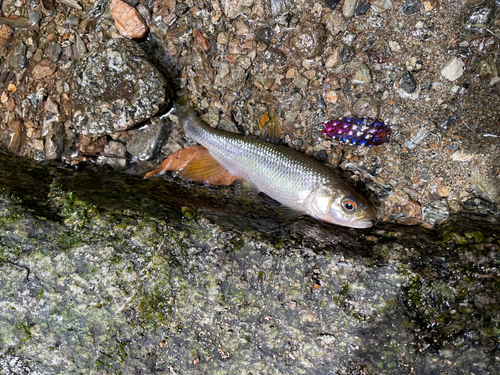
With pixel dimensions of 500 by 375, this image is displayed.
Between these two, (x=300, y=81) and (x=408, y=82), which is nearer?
(x=408, y=82)

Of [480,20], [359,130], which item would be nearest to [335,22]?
[359,130]

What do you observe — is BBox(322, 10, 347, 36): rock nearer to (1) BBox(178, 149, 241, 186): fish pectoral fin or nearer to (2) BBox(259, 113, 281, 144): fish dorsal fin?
(2) BBox(259, 113, 281, 144): fish dorsal fin

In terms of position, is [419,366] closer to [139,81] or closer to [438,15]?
[438,15]

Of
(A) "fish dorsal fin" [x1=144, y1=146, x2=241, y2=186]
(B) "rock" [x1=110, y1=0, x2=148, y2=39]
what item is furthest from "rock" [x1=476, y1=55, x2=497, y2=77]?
(B) "rock" [x1=110, y1=0, x2=148, y2=39]

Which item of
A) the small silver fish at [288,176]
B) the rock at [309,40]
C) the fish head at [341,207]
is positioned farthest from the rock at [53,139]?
the fish head at [341,207]

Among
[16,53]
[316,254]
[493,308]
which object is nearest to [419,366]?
Answer: [493,308]

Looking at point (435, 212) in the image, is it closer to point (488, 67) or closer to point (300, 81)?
point (488, 67)

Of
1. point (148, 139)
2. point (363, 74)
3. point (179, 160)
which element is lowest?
point (179, 160)
